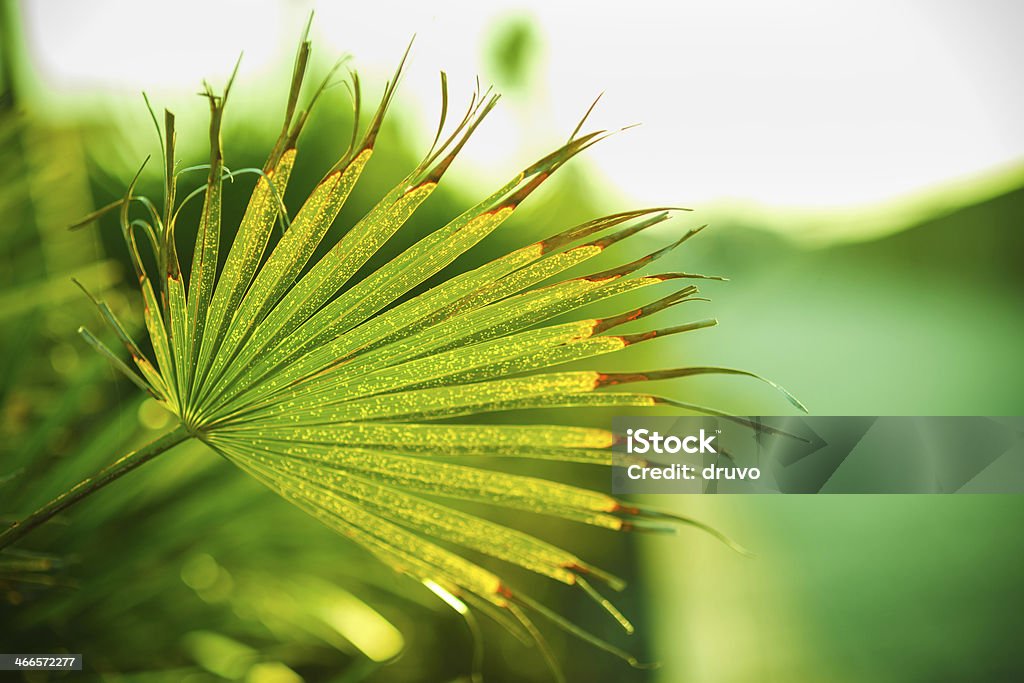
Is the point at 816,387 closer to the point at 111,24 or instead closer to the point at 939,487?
the point at 939,487

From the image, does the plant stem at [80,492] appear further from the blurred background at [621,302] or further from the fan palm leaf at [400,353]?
the blurred background at [621,302]

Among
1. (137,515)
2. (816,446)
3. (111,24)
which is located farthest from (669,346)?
(111,24)

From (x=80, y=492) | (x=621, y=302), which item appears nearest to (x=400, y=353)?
(x=80, y=492)

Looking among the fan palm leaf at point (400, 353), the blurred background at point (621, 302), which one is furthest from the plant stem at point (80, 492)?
the blurred background at point (621, 302)

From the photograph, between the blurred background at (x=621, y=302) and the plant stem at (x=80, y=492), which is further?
the blurred background at (x=621, y=302)

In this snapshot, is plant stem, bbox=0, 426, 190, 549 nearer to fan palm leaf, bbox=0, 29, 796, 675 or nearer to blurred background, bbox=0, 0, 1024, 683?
fan palm leaf, bbox=0, 29, 796, 675

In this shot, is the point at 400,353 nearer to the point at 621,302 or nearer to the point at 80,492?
the point at 80,492
